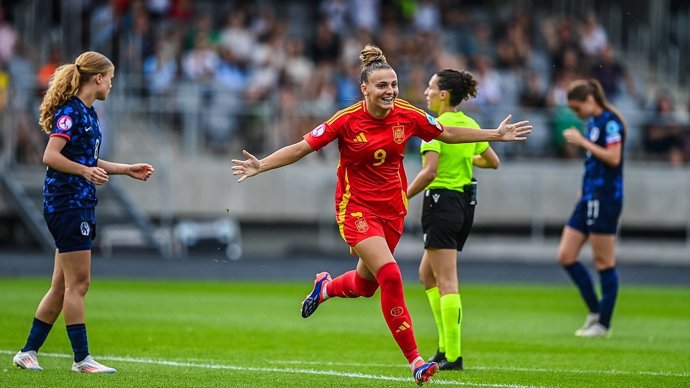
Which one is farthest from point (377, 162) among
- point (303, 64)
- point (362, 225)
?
point (303, 64)

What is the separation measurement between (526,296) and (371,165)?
35.7 ft

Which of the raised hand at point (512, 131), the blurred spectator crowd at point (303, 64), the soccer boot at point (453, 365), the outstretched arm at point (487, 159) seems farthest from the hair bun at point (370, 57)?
the blurred spectator crowd at point (303, 64)

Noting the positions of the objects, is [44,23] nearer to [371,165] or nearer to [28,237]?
[28,237]

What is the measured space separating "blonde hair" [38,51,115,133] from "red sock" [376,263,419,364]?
8.81 ft

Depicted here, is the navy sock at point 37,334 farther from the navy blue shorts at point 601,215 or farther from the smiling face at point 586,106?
the smiling face at point 586,106

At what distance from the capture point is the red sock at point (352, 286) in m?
9.24

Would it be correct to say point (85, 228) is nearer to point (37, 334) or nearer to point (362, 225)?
point (37, 334)

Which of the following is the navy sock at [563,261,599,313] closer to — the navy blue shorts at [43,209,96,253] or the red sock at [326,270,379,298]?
the red sock at [326,270,379,298]

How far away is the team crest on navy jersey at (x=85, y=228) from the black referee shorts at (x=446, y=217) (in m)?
2.72

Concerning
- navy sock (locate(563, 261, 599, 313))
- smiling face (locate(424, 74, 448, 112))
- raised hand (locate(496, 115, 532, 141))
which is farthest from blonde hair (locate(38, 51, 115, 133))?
navy sock (locate(563, 261, 599, 313))

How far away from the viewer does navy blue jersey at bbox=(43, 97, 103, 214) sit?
902 centimetres

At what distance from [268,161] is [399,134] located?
1013 millimetres

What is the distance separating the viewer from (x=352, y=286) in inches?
367

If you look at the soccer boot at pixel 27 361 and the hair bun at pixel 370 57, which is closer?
the hair bun at pixel 370 57
